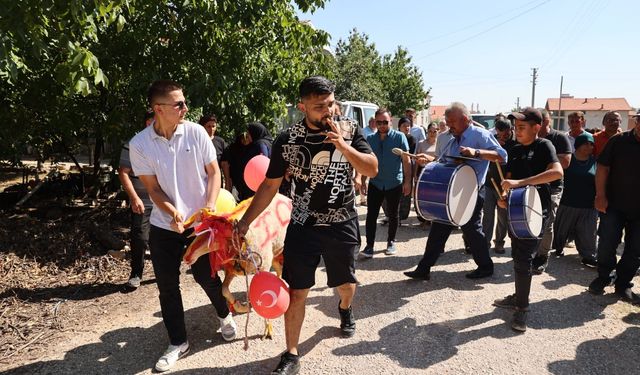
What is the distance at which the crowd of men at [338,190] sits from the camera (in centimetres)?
315

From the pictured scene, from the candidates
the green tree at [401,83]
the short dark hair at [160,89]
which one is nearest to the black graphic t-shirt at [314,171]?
the short dark hair at [160,89]

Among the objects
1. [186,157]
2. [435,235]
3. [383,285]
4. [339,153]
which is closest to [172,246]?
[186,157]

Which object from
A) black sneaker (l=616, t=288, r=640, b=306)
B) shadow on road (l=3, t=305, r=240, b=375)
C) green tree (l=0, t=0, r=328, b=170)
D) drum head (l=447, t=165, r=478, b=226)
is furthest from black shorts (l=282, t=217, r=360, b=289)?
black sneaker (l=616, t=288, r=640, b=306)

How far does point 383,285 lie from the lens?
5.08 m

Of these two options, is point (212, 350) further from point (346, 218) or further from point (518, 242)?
point (518, 242)

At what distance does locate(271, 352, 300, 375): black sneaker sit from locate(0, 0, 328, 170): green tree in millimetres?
3537

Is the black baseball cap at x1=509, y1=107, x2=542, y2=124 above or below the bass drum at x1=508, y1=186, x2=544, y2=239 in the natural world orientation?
above

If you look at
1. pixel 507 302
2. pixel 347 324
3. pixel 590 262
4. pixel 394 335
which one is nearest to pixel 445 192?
pixel 507 302

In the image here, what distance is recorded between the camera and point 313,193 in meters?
3.16

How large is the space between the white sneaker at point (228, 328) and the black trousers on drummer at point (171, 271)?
323 mm

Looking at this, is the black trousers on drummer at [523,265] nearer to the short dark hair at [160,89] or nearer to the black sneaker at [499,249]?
the black sneaker at [499,249]

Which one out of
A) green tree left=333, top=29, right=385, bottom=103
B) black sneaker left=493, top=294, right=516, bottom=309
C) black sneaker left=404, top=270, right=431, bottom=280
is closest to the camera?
black sneaker left=493, top=294, right=516, bottom=309

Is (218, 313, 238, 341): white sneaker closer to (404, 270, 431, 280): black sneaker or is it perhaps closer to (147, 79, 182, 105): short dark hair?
(147, 79, 182, 105): short dark hair

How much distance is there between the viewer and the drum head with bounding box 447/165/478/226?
4.36 meters
